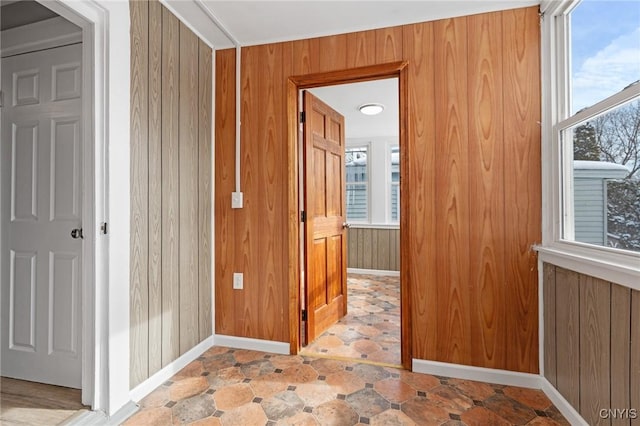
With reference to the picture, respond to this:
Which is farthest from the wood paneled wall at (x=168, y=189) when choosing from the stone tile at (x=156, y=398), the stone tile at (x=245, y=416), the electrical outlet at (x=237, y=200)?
the stone tile at (x=245, y=416)

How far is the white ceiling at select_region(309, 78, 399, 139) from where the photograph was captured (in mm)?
3354

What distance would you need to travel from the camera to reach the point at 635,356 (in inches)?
48.8

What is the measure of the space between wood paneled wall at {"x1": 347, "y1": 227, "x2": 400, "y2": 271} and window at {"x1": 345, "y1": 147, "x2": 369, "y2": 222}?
0.34 meters

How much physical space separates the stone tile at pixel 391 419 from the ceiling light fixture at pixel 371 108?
317 centimetres

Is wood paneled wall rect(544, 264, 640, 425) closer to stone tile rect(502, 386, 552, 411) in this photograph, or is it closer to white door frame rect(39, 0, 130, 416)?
stone tile rect(502, 386, 552, 411)

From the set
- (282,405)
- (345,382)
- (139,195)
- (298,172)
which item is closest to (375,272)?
(298,172)

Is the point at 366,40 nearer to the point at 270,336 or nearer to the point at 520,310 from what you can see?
the point at 520,310

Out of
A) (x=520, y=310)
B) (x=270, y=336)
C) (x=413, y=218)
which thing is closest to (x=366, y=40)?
(x=413, y=218)

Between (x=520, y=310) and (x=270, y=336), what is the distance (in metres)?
1.75

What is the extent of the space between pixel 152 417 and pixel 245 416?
484 millimetres

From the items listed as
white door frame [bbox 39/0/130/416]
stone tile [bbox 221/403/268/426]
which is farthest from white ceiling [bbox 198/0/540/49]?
stone tile [bbox 221/403/268/426]

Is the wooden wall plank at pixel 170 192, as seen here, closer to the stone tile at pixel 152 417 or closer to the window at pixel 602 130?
the stone tile at pixel 152 417

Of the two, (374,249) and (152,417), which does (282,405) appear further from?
(374,249)

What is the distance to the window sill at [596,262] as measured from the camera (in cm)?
126
